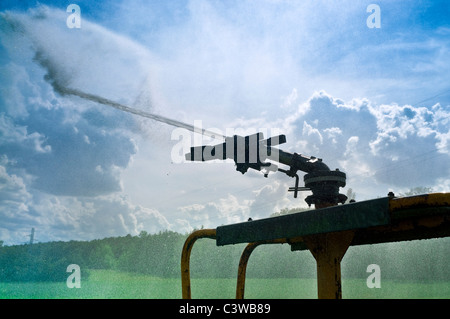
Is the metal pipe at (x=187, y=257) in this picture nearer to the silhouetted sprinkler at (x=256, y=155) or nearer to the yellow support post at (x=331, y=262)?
the yellow support post at (x=331, y=262)

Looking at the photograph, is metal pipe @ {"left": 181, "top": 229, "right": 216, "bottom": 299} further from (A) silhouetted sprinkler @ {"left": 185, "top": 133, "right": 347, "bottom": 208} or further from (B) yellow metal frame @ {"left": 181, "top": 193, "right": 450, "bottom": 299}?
(A) silhouetted sprinkler @ {"left": 185, "top": 133, "right": 347, "bottom": 208}

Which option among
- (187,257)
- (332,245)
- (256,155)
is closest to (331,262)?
(332,245)

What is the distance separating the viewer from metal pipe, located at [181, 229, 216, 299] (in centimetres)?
278

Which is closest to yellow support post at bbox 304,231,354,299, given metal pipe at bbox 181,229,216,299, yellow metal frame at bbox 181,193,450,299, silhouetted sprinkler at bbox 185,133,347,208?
yellow metal frame at bbox 181,193,450,299

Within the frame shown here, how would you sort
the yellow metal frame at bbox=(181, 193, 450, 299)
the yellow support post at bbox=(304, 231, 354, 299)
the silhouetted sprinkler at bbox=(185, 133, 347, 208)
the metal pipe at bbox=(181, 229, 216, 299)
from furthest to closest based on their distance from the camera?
the silhouetted sprinkler at bbox=(185, 133, 347, 208), the metal pipe at bbox=(181, 229, 216, 299), the yellow support post at bbox=(304, 231, 354, 299), the yellow metal frame at bbox=(181, 193, 450, 299)

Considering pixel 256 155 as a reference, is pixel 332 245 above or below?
below

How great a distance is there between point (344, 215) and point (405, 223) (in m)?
0.43

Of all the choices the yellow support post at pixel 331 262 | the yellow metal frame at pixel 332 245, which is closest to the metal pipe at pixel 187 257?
the yellow metal frame at pixel 332 245

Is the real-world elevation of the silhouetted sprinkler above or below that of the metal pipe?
above

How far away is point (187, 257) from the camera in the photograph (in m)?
2.84

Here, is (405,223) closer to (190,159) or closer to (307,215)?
(307,215)

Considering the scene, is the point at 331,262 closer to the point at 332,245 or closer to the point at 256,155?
the point at 332,245
